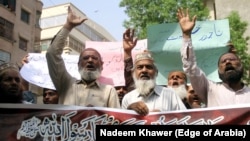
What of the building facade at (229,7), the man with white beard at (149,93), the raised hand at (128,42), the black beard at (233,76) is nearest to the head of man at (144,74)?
the man with white beard at (149,93)

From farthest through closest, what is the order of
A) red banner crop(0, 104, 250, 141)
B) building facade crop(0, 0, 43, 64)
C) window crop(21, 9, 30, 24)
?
window crop(21, 9, 30, 24) < building facade crop(0, 0, 43, 64) < red banner crop(0, 104, 250, 141)

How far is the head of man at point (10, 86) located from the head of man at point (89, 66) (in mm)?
579

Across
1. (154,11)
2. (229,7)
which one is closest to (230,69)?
(154,11)

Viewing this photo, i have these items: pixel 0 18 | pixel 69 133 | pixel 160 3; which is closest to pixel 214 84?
pixel 69 133

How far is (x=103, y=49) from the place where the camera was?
602 centimetres

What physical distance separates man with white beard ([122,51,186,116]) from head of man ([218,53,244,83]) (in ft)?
1.52

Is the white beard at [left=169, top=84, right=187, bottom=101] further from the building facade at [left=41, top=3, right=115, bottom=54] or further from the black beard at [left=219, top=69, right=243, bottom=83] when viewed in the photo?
the building facade at [left=41, top=3, right=115, bottom=54]

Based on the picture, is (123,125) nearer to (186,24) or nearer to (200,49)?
(186,24)

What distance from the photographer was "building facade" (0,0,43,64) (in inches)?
990

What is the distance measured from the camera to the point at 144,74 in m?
4.22

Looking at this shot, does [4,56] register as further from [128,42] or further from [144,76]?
[144,76]

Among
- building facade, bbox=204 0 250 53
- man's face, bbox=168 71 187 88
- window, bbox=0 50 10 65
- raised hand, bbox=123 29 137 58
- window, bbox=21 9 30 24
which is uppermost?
window, bbox=21 9 30 24

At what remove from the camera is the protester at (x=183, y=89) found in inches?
189

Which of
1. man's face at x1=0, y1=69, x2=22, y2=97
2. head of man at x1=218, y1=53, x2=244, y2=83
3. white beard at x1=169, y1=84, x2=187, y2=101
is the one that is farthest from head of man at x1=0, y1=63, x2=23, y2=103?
head of man at x1=218, y1=53, x2=244, y2=83
